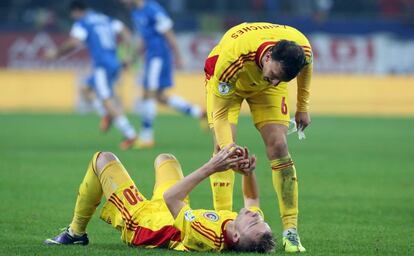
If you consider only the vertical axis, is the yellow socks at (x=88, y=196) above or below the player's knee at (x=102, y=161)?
below

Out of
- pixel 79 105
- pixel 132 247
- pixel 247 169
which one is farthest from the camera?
pixel 79 105

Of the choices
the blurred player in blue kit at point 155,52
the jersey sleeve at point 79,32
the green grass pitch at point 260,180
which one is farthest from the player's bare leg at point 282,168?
the jersey sleeve at point 79,32

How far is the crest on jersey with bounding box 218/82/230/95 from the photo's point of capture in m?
8.16

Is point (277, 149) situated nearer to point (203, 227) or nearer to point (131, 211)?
point (203, 227)

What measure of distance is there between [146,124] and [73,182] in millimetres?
5657

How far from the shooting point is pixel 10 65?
31.4 m

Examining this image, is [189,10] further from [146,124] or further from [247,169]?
[247,169]

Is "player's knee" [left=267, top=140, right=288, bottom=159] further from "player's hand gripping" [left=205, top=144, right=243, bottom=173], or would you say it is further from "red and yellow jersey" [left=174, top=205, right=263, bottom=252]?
"player's hand gripping" [left=205, top=144, right=243, bottom=173]

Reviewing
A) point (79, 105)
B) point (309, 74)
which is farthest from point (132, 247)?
point (79, 105)

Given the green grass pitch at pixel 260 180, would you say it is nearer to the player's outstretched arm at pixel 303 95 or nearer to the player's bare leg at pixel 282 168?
the player's bare leg at pixel 282 168

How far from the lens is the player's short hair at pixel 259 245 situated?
7449 mm

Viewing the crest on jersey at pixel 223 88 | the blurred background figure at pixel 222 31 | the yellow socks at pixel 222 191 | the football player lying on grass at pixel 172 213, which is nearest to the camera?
the football player lying on grass at pixel 172 213

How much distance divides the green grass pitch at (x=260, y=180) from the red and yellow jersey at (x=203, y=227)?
0.26 metres

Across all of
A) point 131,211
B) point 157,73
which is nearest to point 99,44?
point 157,73
